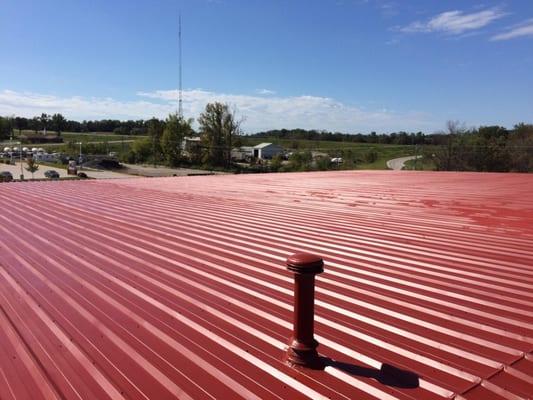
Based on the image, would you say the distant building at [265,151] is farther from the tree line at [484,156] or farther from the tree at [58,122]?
the tree at [58,122]

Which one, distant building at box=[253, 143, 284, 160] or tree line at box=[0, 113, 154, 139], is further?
tree line at box=[0, 113, 154, 139]

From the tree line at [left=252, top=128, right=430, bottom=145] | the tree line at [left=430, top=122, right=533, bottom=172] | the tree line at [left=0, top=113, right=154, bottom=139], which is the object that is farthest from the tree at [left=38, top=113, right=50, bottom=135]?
the tree line at [left=430, top=122, right=533, bottom=172]

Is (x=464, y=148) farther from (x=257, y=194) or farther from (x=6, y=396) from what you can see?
(x=6, y=396)

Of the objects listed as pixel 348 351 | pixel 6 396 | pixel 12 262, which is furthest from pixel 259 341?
pixel 12 262

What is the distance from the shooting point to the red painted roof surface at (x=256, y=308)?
2.24m

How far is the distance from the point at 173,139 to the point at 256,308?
59.8 m

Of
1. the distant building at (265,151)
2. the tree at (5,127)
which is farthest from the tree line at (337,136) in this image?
the tree at (5,127)

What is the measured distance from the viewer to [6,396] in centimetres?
216

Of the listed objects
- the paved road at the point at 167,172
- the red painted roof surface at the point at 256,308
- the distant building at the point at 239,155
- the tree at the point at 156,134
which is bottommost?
the paved road at the point at 167,172

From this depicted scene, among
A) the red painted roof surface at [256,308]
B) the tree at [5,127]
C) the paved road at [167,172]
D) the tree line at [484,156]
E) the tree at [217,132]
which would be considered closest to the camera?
the red painted roof surface at [256,308]

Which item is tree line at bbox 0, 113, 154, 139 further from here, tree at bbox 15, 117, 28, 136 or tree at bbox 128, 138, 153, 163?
tree at bbox 128, 138, 153, 163

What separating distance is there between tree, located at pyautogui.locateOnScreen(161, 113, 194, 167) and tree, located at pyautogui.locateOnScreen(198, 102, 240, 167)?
11.9 feet

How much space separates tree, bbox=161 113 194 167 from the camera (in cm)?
6034

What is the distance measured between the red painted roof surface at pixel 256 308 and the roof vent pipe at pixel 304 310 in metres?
0.10
